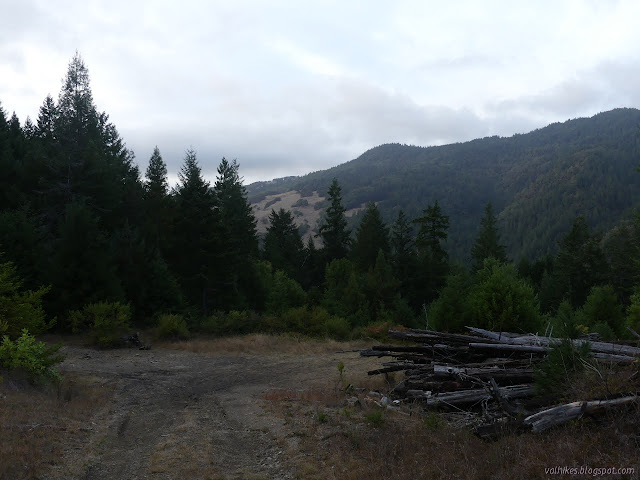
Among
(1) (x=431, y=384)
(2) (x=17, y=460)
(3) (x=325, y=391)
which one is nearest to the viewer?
(2) (x=17, y=460)

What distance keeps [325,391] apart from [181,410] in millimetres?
3995

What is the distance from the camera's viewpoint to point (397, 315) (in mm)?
34031

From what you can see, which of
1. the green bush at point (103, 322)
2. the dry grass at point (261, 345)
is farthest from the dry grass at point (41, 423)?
the dry grass at point (261, 345)

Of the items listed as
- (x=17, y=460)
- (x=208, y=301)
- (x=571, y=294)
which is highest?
(x=17, y=460)

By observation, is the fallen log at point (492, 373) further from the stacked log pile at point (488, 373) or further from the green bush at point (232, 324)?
the green bush at point (232, 324)

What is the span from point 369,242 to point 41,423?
4729cm

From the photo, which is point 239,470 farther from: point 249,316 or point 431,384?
point 249,316

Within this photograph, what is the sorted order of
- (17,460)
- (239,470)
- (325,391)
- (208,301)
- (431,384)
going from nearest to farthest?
(17,460), (239,470), (431,384), (325,391), (208,301)

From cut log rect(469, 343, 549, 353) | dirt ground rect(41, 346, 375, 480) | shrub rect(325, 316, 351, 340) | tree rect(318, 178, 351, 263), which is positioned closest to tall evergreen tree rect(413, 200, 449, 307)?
tree rect(318, 178, 351, 263)

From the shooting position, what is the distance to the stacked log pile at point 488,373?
6.86 m

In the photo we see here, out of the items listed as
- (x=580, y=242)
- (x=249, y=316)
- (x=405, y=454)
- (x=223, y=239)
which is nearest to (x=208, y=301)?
(x=223, y=239)

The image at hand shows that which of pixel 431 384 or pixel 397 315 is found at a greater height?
pixel 431 384

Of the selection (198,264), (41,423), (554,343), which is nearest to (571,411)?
(554,343)

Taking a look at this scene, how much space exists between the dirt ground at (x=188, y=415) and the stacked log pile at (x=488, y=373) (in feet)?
10.6
